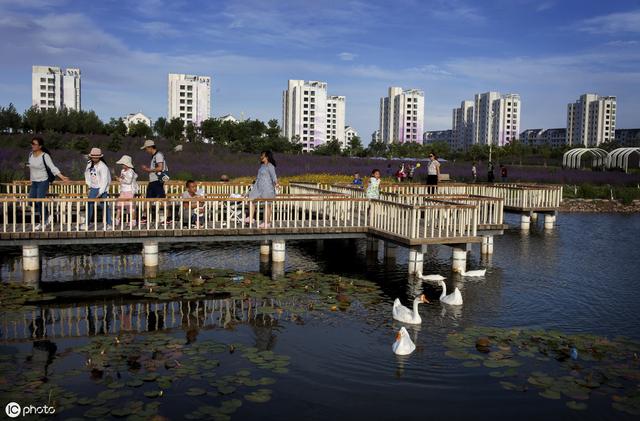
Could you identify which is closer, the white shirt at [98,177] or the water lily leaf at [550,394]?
the water lily leaf at [550,394]

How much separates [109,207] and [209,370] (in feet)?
25.2

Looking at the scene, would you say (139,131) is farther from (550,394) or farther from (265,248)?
(550,394)

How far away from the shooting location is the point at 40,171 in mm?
14648

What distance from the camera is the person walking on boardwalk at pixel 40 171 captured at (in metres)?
14.4

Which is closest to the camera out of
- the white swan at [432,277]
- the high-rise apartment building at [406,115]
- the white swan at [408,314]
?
the white swan at [408,314]

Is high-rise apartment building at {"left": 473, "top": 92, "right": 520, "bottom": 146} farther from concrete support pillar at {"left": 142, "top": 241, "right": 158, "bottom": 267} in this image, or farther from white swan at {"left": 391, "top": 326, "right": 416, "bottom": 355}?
white swan at {"left": 391, "top": 326, "right": 416, "bottom": 355}

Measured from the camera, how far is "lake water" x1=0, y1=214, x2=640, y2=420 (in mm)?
7586

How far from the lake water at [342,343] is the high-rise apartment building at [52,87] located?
482 ft

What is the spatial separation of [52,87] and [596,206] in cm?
14420

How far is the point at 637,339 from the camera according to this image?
1039 centimetres

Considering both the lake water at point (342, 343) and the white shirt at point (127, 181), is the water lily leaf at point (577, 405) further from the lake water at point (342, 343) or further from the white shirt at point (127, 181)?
the white shirt at point (127, 181)

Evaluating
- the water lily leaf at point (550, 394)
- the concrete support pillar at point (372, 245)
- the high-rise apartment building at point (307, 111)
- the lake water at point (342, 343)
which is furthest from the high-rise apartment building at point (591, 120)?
the water lily leaf at point (550, 394)

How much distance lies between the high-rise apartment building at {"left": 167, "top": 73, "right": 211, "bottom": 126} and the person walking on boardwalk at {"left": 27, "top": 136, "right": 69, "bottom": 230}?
15529cm

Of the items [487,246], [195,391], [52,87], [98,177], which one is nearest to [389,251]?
[487,246]
